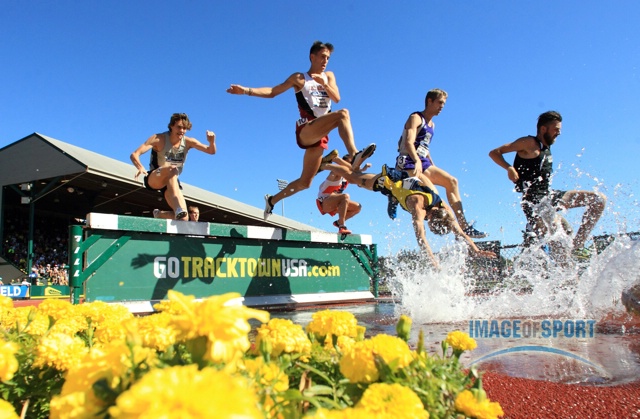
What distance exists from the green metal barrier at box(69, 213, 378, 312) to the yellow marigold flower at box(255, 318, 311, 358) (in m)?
3.20

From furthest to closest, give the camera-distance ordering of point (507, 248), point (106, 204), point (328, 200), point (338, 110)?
1. point (106, 204)
2. point (507, 248)
3. point (328, 200)
4. point (338, 110)

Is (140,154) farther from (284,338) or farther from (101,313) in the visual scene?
(284,338)

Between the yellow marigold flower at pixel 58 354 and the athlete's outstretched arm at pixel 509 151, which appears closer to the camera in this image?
the yellow marigold flower at pixel 58 354

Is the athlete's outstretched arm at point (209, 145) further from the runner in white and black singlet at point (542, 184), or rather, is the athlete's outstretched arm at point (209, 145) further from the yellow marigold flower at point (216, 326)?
the yellow marigold flower at point (216, 326)

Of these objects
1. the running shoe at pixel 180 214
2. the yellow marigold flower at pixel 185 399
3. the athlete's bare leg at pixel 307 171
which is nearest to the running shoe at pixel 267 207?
the athlete's bare leg at pixel 307 171

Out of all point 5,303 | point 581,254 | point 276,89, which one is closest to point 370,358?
point 5,303

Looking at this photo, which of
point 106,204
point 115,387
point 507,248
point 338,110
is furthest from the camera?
point 106,204

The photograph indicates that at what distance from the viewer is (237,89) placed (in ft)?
13.9

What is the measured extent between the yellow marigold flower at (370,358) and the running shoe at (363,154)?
3577mm

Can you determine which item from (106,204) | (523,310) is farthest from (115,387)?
(106,204)

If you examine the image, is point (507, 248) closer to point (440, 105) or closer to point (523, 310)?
point (440, 105)

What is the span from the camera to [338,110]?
4.32 meters

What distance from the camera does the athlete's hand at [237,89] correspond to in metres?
4.21

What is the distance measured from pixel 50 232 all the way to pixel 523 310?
22.7 meters
